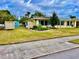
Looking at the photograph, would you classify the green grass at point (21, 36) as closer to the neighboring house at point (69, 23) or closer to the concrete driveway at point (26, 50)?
the concrete driveway at point (26, 50)

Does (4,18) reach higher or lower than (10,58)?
higher

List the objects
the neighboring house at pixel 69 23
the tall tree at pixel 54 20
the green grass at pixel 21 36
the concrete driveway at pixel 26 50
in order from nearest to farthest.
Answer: the concrete driveway at pixel 26 50
the green grass at pixel 21 36
the tall tree at pixel 54 20
the neighboring house at pixel 69 23

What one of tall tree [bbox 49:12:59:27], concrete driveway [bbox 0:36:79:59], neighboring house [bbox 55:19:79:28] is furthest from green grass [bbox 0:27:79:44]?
neighboring house [bbox 55:19:79:28]

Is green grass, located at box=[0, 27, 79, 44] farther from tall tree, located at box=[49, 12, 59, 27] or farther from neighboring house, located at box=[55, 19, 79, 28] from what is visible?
neighboring house, located at box=[55, 19, 79, 28]

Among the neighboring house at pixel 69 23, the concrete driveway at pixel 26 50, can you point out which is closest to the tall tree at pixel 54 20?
the neighboring house at pixel 69 23

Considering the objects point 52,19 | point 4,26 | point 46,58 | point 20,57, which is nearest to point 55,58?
point 46,58

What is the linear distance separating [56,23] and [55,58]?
44.8 meters

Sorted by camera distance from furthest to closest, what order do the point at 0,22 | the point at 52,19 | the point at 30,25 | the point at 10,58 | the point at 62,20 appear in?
the point at 62,20
the point at 52,19
the point at 30,25
the point at 0,22
the point at 10,58

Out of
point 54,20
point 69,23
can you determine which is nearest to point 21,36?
point 54,20

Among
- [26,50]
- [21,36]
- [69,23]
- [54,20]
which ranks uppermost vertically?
[54,20]

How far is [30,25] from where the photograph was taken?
45.3m

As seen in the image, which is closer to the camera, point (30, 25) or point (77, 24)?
point (30, 25)

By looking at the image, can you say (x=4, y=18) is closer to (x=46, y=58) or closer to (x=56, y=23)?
(x=56, y=23)

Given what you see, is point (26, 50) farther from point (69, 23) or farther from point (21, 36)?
point (69, 23)
